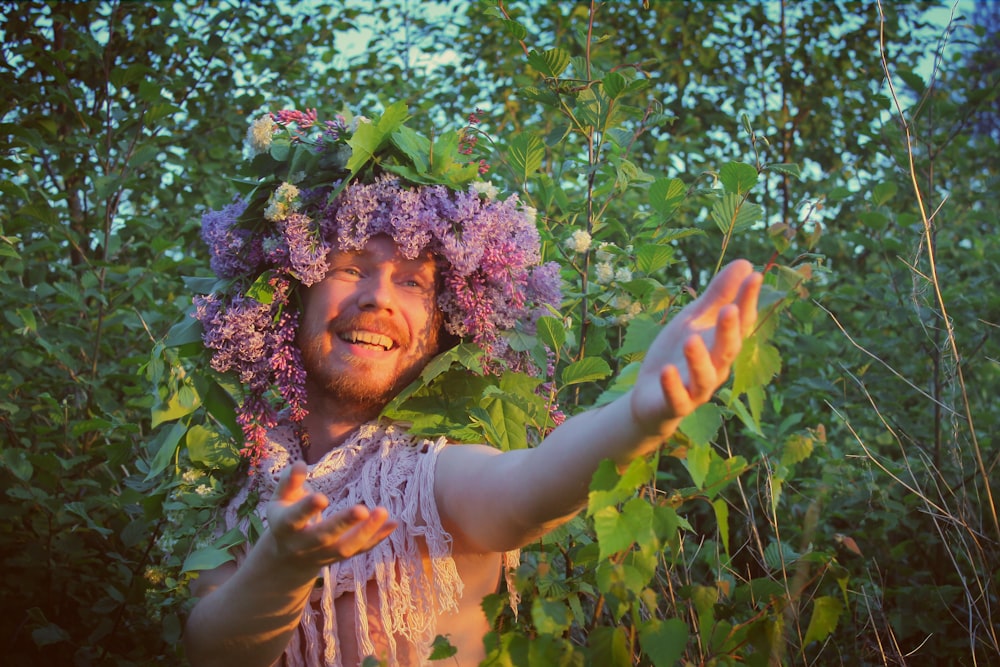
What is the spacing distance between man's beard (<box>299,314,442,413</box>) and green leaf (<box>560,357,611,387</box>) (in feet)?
1.13

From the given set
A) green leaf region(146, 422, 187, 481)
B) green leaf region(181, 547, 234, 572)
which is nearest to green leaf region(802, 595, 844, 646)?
green leaf region(181, 547, 234, 572)

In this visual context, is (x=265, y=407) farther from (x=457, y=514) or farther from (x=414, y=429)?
(x=457, y=514)

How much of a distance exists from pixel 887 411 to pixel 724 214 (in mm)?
1648

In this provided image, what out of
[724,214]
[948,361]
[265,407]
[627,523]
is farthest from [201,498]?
[948,361]

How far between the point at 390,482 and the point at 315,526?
17.2 inches

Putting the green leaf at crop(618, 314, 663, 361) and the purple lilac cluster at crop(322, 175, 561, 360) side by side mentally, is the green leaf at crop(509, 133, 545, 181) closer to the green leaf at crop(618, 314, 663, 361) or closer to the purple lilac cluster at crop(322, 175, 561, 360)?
the purple lilac cluster at crop(322, 175, 561, 360)

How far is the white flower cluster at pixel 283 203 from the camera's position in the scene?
1704 millimetres

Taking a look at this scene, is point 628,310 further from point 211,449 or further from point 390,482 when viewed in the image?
point 211,449

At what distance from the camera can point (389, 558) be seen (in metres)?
1.53

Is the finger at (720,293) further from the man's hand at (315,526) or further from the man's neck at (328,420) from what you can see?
the man's neck at (328,420)

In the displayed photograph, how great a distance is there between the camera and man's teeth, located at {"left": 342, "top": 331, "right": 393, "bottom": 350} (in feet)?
5.51

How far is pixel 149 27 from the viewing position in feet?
10.3

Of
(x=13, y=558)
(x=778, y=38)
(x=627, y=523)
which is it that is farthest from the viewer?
(x=778, y=38)

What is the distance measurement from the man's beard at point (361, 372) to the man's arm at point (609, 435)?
28 centimetres
